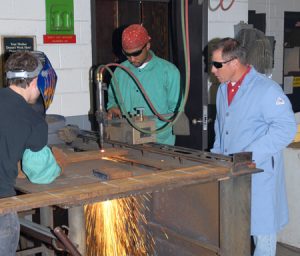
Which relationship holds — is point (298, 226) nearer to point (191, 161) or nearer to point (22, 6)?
point (191, 161)

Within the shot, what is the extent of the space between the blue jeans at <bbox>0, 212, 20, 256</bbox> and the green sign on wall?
1812 millimetres

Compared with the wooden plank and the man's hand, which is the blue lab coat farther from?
the man's hand

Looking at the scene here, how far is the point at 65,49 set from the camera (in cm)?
367

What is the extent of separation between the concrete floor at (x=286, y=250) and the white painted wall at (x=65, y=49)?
1669mm

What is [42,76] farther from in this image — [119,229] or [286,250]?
[286,250]

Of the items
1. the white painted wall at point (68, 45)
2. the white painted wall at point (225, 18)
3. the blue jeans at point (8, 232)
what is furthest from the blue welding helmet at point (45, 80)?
the white painted wall at point (225, 18)

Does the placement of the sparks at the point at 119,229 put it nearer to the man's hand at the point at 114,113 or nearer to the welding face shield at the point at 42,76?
the man's hand at the point at 114,113

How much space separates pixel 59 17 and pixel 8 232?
1.94 m

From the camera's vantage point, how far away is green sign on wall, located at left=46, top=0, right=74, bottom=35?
11.6 ft

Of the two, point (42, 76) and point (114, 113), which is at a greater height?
point (42, 76)

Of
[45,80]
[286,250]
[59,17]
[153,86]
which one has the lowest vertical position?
[286,250]

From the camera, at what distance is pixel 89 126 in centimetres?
385

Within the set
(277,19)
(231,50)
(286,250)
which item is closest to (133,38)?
(231,50)

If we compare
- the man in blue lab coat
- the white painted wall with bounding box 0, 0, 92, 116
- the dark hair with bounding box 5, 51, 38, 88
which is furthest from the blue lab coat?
the white painted wall with bounding box 0, 0, 92, 116
